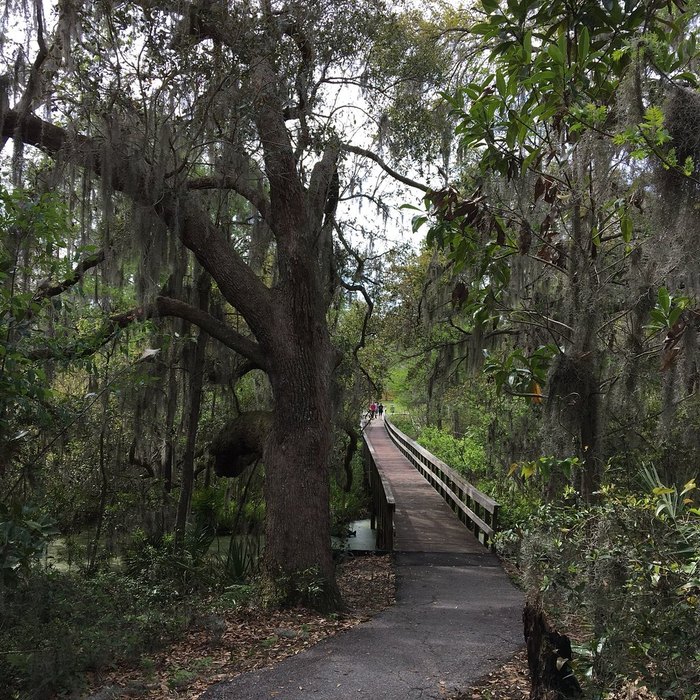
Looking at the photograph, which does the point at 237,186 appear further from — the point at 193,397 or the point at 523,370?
the point at 523,370

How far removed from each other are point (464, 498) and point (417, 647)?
646 cm

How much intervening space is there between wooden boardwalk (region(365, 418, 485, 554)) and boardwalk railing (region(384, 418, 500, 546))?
14 centimetres

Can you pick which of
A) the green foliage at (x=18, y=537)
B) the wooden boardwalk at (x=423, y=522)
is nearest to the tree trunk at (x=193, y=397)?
the wooden boardwalk at (x=423, y=522)

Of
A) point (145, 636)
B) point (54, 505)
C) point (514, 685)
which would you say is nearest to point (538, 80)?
point (514, 685)

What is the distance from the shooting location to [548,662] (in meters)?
3.40

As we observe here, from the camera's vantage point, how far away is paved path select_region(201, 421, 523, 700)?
163 inches

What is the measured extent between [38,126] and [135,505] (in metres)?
5.29

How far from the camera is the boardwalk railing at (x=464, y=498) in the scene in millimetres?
9094

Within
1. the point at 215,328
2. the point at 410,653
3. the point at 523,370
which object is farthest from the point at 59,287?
the point at 410,653

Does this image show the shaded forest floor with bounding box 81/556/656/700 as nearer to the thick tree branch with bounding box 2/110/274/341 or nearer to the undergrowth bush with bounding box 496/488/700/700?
the undergrowth bush with bounding box 496/488/700/700

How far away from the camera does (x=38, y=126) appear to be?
593 cm

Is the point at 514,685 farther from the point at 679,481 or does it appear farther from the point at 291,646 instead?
the point at 679,481

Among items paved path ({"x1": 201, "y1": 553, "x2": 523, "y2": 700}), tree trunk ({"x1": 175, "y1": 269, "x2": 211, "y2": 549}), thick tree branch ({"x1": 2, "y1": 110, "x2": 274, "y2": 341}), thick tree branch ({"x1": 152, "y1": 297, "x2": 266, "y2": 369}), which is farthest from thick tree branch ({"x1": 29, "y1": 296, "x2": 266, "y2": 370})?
paved path ({"x1": 201, "y1": 553, "x2": 523, "y2": 700})

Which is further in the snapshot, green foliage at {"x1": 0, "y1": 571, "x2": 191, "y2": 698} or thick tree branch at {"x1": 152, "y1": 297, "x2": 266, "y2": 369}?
thick tree branch at {"x1": 152, "y1": 297, "x2": 266, "y2": 369}
